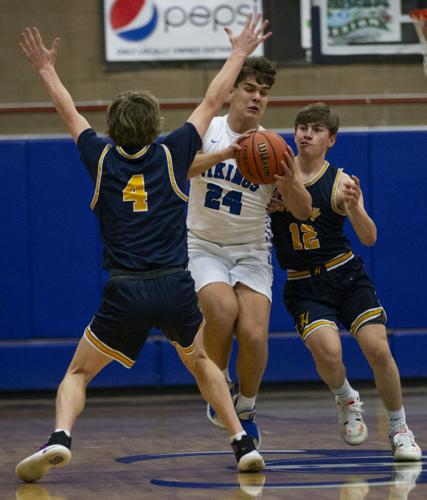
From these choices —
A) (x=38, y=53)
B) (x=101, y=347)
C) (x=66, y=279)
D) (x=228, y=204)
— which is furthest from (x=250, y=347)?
(x=66, y=279)

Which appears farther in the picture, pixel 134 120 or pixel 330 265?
pixel 330 265

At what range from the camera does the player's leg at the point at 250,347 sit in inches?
258

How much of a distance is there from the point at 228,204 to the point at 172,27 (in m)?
4.26

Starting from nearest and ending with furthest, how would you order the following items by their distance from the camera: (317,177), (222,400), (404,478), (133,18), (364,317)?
1. (404,478)
2. (222,400)
3. (364,317)
4. (317,177)
5. (133,18)

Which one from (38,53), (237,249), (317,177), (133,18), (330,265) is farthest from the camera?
(133,18)

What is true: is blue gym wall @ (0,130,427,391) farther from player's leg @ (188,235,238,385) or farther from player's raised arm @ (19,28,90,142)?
player's raised arm @ (19,28,90,142)

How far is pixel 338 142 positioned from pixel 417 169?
30.5 inches

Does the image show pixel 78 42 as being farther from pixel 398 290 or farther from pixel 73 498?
pixel 73 498

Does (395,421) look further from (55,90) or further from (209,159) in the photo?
(55,90)

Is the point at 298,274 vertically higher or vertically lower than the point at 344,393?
higher

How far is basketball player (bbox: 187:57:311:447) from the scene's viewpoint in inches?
259

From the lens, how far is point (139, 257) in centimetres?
561

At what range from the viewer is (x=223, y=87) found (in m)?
5.91

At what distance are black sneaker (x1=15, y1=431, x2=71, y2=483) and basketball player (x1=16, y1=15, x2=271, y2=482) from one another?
3 cm
